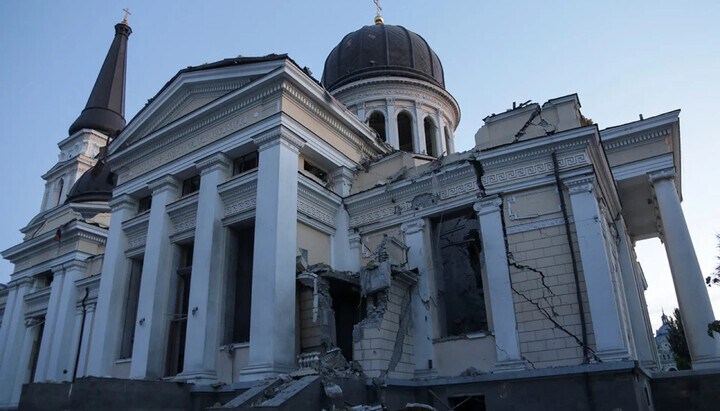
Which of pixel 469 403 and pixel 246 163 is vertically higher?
pixel 246 163

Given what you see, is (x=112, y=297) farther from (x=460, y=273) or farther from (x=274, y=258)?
(x=460, y=273)

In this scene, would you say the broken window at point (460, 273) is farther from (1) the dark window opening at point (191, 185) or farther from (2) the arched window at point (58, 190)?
(2) the arched window at point (58, 190)

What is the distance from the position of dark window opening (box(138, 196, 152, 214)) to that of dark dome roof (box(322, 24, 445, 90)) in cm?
1192

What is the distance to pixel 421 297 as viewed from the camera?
13703mm

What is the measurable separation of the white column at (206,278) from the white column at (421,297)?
17.3ft

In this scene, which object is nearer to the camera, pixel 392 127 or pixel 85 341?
pixel 85 341

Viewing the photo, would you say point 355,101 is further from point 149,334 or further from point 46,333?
point 46,333

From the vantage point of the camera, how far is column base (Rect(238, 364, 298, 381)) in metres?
11.9

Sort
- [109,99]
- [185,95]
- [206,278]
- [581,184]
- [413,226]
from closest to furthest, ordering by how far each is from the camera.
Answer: [581,184], [206,278], [413,226], [185,95], [109,99]

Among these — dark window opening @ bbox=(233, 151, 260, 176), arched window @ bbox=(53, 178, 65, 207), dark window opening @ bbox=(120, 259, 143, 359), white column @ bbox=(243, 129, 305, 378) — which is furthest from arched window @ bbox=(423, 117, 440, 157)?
arched window @ bbox=(53, 178, 65, 207)

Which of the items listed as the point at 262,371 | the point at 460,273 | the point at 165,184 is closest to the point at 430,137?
the point at 460,273

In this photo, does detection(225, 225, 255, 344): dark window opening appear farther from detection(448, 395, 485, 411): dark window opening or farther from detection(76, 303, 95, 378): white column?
detection(76, 303, 95, 378): white column

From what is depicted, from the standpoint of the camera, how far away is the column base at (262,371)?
1191cm

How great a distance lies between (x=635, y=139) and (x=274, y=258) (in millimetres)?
13117
